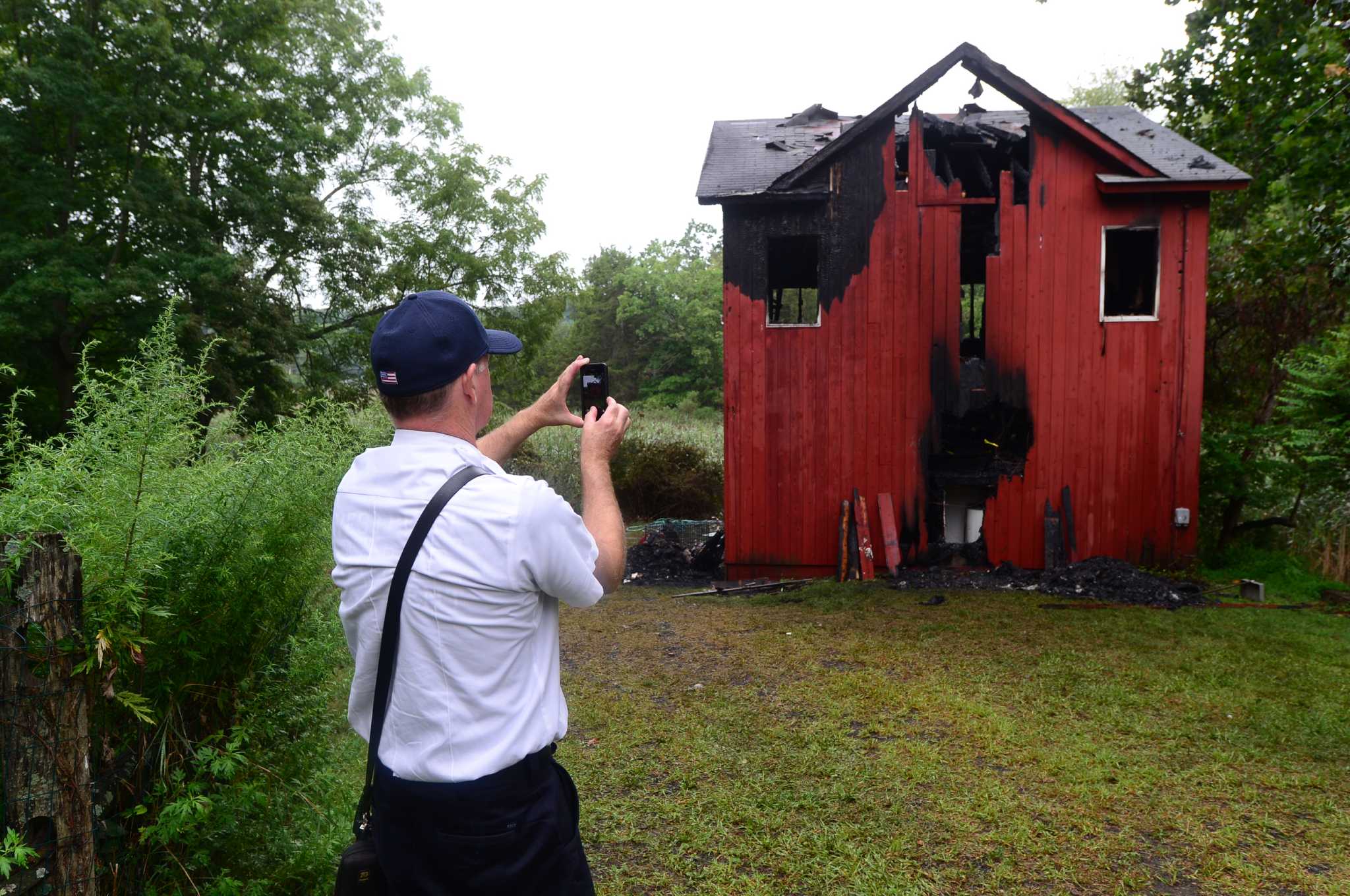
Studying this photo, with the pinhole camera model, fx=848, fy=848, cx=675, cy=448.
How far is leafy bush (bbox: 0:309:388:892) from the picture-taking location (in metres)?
2.40

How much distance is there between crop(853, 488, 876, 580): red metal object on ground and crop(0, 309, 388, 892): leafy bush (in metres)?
7.62

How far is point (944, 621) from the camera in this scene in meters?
8.13

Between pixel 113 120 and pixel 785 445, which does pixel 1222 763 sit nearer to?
pixel 785 445

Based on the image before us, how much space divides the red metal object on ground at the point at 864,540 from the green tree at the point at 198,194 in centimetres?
867

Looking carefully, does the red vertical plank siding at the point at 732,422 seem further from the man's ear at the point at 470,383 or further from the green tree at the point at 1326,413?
the man's ear at the point at 470,383

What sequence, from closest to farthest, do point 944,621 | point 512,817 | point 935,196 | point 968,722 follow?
point 512,817
point 968,722
point 944,621
point 935,196

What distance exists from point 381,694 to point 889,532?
8.90 metres

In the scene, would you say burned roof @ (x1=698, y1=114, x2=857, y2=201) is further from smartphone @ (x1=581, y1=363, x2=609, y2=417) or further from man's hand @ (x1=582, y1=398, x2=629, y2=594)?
man's hand @ (x1=582, y1=398, x2=629, y2=594)

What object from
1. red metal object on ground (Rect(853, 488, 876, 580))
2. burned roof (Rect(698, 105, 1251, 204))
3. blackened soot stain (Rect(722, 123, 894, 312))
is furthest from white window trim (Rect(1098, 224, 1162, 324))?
red metal object on ground (Rect(853, 488, 876, 580))

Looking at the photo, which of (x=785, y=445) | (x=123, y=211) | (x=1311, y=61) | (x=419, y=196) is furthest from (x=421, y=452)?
(x=419, y=196)

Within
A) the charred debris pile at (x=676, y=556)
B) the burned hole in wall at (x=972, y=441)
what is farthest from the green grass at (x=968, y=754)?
the charred debris pile at (x=676, y=556)

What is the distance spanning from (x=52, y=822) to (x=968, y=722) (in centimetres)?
484

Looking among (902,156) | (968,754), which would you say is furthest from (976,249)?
(968,754)

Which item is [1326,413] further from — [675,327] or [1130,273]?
[675,327]
